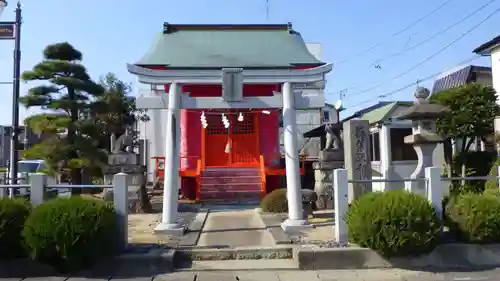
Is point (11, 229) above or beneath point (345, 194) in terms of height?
beneath

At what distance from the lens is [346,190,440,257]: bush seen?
719 cm

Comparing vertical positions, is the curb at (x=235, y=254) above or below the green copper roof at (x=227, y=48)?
below

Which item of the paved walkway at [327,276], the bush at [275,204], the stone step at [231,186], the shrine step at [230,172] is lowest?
the paved walkway at [327,276]

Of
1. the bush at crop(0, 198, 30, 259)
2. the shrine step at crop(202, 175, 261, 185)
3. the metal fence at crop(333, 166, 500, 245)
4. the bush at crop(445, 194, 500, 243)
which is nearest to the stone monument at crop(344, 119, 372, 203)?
the metal fence at crop(333, 166, 500, 245)

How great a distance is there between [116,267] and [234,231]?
3481mm

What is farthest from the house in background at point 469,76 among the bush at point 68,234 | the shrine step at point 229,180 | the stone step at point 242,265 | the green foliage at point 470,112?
the bush at point 68,234

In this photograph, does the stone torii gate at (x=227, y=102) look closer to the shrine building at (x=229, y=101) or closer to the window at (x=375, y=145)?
the shrine building at (x=229, y=101)

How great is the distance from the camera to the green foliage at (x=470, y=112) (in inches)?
620

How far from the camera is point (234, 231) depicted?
10398 mm

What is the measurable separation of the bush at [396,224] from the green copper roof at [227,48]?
6484 millimetres

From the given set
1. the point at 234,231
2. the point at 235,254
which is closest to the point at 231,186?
the point at 234,231

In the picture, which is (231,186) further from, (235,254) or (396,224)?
(396,224)

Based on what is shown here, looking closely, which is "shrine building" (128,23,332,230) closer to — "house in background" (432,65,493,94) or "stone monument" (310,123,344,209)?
"stone monument" (310,123,344,209)

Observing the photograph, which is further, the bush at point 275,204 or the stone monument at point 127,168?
the stone monument at point 127,168
